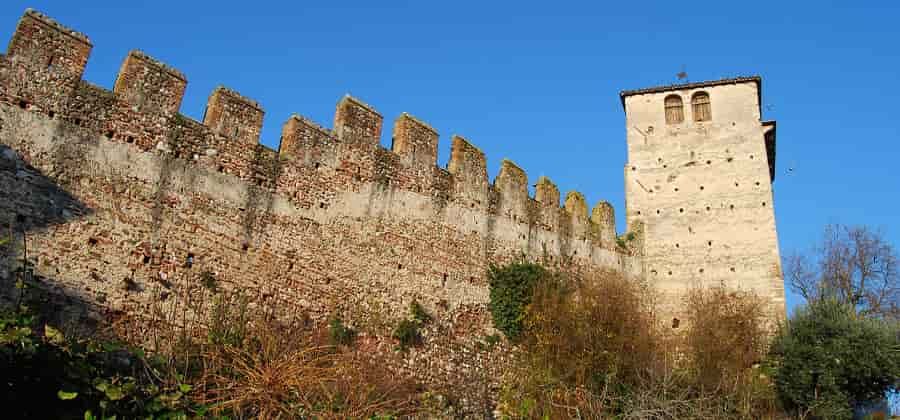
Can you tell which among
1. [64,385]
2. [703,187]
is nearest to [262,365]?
[64,385]

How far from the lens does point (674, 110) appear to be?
1927 cm

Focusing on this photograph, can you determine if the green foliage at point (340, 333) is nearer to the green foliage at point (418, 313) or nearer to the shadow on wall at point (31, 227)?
the green foliage at point (418, 313)

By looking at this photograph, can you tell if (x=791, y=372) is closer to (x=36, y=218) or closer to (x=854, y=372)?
(x=854, y=372)

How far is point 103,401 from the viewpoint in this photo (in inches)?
166

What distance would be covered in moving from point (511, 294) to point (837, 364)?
6.44 meters

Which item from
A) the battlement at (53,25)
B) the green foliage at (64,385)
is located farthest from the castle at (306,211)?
the green foliage at (64,385)

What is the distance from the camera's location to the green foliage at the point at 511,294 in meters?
13.8

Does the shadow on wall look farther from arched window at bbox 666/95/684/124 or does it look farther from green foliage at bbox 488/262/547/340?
arched window at bbox 666/95/684/124

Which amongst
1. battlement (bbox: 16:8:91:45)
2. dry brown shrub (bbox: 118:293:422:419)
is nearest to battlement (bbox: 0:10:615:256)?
battlement (bbox: 16:8:91:45)

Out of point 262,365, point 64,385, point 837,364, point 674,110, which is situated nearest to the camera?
point 64,385

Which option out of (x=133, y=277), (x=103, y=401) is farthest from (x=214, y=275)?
(x=103, y=401)

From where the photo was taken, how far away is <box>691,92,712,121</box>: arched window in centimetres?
1886

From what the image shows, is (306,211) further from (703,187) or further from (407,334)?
(703,187)

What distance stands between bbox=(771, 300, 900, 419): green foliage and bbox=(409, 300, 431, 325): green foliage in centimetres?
735
